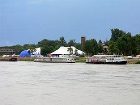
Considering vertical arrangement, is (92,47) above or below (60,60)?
above

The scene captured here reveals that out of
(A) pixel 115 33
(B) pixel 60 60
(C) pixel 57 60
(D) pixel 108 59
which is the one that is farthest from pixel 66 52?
(D) pixel 108 59

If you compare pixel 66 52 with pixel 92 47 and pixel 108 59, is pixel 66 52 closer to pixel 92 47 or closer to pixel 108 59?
pixel 92 47

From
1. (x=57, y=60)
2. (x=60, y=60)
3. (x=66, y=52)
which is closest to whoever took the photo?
(x=60, y=60)

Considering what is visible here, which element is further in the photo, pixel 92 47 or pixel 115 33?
pixel 92 47

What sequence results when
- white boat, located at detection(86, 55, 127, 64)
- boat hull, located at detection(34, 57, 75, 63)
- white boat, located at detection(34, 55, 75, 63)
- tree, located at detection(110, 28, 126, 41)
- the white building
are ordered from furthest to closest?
the white building < tree, located at detection(110, 28, 126, 41) < white boat, located at detection(34, 55, 75, 63) < boat hull, located at detection(34, 57, 75, 63) < white boat, located at detection(86, 55, 127, 64)

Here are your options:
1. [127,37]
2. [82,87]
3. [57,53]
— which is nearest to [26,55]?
[57,53]

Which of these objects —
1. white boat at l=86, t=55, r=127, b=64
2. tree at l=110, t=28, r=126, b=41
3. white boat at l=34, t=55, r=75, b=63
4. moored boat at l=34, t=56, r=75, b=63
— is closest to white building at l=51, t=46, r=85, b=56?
moored boat at l=34, t=56, r=75, b=63

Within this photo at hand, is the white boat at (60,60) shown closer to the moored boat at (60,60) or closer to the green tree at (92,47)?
the moored boat at (60,60)

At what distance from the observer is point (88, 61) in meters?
109

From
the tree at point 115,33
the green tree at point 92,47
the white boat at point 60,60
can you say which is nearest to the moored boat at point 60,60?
the white boat at point 60,60

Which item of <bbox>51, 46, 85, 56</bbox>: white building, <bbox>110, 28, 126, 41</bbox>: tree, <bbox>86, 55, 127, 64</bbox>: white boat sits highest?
<bbox>110, 28, 126, 41</bbox>: tree

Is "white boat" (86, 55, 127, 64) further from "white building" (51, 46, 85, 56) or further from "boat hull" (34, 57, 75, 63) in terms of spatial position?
"white building" (51, 46, 85, 56)

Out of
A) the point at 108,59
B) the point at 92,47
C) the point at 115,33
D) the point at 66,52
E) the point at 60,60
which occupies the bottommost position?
the point at 108,59

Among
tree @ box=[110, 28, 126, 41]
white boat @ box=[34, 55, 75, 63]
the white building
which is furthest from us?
the white building
